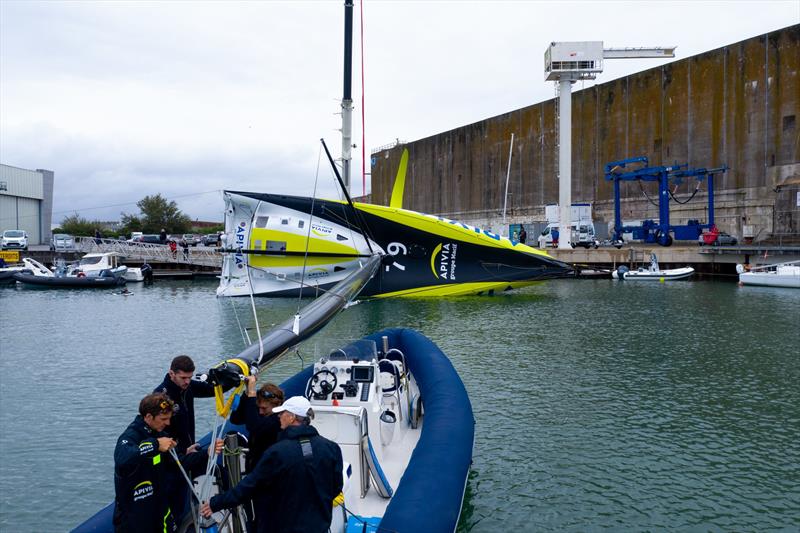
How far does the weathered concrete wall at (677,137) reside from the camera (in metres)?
46.0

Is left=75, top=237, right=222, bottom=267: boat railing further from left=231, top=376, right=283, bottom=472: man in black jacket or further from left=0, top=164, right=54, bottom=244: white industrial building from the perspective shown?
left=231, top=376, right=283, bottom=472: man in black jacket

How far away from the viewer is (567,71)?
163ft

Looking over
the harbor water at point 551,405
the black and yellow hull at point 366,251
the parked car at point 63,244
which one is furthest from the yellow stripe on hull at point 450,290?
the parked car at point 63,244

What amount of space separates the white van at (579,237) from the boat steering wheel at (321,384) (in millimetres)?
45641

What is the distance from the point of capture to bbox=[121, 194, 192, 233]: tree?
324 feet

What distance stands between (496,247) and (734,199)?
31541mm

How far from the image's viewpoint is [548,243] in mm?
54188

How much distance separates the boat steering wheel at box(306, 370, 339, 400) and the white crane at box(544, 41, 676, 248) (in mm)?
43661


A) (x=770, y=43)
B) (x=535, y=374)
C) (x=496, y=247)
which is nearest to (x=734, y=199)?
(x=770, y=43)

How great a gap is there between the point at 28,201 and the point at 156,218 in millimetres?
24650

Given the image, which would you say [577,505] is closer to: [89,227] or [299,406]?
[299,406]

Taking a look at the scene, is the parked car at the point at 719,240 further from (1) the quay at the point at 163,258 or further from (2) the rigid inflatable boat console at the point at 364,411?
(2) the rigid inflatable boat console at the point at 364,411

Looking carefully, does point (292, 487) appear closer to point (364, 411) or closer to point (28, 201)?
point (364, 411)

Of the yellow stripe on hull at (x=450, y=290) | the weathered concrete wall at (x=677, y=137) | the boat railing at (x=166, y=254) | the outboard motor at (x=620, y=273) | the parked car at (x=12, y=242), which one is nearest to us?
Answer: the yellow stripe on hull at (x=450, y=290)
